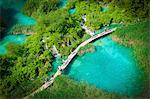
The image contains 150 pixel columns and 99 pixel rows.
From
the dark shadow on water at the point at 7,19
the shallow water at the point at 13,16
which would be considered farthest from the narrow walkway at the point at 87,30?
the dark shadow on water at the point at 7,19

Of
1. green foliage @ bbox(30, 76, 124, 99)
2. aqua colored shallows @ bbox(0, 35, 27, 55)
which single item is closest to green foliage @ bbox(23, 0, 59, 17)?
aqua colored shallows @ bbox(0, 35, 27, 55)

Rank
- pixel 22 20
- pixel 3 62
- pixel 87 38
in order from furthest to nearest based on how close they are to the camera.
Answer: pixel 22 20 < pixel 87 38 < pixel 3 62

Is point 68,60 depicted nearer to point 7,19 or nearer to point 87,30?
point 87,30

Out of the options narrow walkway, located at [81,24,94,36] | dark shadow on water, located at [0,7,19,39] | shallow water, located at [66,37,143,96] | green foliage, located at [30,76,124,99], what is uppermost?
dark shadow on water, located at [0,7,19,39]

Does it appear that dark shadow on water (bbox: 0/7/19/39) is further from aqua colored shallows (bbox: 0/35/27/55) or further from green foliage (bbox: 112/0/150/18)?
green foliage (bbox: 112/0/150/18)

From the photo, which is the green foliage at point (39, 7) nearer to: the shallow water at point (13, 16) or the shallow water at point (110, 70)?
the shallow water at point (13, 16)

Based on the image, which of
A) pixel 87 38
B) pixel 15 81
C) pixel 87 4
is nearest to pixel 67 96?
pixel 15 81

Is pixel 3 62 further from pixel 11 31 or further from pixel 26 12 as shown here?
pixel 26 12

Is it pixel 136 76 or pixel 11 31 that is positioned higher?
pixel 11 31
